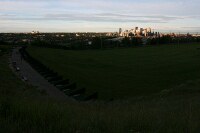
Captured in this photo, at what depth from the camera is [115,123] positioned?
25.2 ft

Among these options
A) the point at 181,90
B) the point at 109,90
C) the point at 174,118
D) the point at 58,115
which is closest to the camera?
the point at 58,115

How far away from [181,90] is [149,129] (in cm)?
2144

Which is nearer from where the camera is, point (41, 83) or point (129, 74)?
point (41, 83)

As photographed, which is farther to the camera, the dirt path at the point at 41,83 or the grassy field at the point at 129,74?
the grassy field at the point at 129,74

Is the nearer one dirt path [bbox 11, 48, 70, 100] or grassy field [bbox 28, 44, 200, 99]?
dirt path [bbox 11, 48, 70, 100]

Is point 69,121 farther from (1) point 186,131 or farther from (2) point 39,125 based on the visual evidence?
(1) point 186,131

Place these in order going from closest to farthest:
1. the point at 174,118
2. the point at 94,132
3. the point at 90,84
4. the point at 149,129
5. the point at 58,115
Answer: the point at 94,132 → the point at 149,129 → the point at 58,115 → the point at 174,118 → the point at 90,84

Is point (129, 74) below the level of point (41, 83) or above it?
below

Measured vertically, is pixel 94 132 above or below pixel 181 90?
above

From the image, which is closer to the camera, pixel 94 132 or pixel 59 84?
pixel 94 132

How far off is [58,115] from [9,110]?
0.94 m

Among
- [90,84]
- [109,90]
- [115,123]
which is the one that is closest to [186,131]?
[115,123]

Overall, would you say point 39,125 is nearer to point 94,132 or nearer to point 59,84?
point 94,132

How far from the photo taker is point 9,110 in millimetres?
7926
